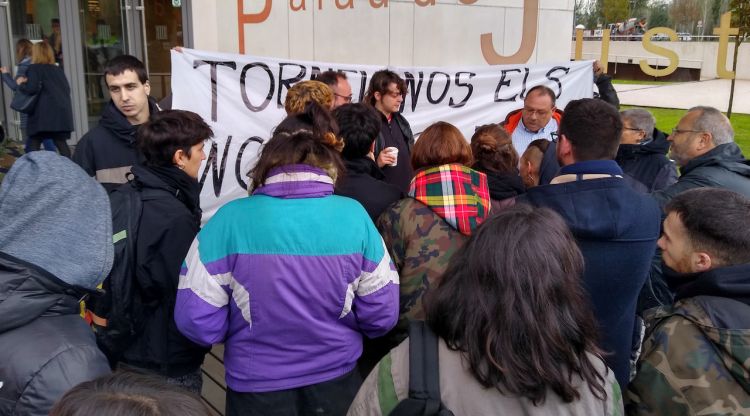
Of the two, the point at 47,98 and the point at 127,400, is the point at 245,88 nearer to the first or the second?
the point at 47,98

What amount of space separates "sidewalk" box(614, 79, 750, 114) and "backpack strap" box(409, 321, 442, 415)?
22.3 metres

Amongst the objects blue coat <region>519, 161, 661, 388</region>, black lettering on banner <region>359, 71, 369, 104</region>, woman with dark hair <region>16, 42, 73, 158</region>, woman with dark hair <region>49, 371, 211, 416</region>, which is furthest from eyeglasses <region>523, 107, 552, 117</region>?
woman with dark hair <region>16, 42, 73, 158</region>

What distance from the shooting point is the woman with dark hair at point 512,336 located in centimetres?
138

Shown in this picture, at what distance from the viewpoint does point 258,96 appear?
17.0 ft

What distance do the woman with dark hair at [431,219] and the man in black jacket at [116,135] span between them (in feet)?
4.97

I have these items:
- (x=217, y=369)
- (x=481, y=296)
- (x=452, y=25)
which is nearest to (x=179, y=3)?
(x=452, y=25)

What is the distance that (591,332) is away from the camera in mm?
1476

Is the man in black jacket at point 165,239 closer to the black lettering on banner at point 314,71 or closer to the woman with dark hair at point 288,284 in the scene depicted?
the woman with dark hair at point 288,284

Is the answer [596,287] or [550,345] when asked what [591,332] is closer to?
[550,345]

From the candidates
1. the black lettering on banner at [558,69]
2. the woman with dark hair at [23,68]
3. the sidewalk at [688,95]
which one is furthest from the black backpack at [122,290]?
the sidewalk at [688,95]

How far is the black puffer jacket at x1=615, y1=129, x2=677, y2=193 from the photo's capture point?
387 centimetres

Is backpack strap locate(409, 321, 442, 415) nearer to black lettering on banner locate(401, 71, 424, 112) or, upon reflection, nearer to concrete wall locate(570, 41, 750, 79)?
black lettering on banner locate(401, 71, 424, 112)

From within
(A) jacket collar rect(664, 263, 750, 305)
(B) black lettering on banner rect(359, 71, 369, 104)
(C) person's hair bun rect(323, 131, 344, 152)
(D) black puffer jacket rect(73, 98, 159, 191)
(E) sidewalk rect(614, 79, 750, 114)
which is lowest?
(E) sidewalk rect(614, 79, 750, 114)

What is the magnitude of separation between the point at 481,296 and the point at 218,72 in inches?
160
